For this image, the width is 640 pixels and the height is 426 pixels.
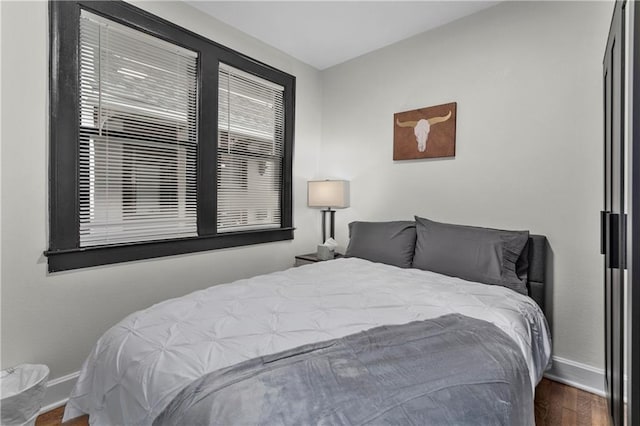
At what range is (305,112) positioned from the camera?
369 centimetres

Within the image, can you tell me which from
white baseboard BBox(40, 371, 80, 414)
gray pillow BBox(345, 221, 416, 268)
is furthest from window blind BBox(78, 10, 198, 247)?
gray pillow BBox(345, 221, 416, 268)

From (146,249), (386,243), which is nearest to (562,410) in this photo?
(386,243)

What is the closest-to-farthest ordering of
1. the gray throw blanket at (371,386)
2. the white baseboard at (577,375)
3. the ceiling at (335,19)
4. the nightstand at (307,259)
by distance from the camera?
the gray throw blanket at (371,386) → the white baseboard at (577,375) → the ceiling at (335,19) → the nightstand at (307,259)

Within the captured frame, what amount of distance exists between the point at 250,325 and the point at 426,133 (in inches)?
90.4

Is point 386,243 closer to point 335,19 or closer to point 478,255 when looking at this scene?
point 478,255

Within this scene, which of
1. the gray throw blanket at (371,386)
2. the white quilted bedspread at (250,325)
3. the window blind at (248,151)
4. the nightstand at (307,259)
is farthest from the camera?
the nightstand at (307,259)

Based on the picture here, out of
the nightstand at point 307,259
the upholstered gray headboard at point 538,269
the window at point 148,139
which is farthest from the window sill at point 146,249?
the upholstered gray headboard at point 538,269

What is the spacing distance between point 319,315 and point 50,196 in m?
1.74

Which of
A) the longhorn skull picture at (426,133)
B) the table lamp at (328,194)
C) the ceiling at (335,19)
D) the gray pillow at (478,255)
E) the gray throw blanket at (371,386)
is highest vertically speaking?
the ceiling at (335,19)

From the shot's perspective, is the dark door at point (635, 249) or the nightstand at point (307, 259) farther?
the nightstand at point (307, 259)

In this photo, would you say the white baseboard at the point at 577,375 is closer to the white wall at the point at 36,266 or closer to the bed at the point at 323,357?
the bed at the point at 323,357

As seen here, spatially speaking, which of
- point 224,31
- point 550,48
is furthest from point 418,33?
point 224,31

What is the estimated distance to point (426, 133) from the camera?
292 centimetres

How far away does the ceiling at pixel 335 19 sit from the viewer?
8.48 ft
